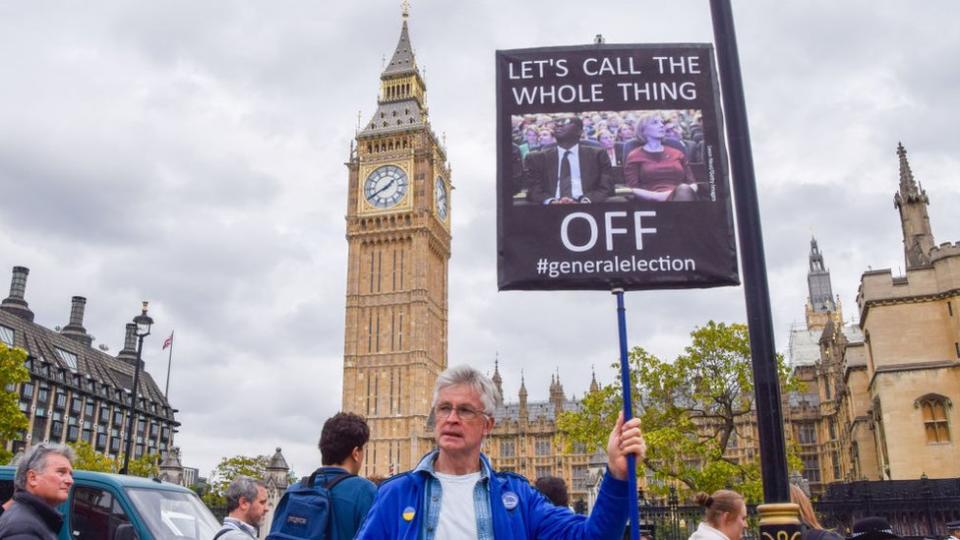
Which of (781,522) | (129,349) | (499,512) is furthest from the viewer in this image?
(129,349)

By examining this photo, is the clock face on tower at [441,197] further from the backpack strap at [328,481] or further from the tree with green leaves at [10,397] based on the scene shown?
the backpack strap at [328,481]

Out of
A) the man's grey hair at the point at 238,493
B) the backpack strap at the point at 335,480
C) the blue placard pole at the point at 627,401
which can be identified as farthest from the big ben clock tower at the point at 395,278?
the blue placard pole at the point at 627,401

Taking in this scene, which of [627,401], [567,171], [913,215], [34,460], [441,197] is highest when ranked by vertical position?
[441,197]

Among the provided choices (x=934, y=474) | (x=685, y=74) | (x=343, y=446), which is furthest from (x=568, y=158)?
(x=934, y=474)

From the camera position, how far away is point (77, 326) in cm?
8562

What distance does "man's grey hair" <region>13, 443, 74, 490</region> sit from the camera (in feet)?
14.8

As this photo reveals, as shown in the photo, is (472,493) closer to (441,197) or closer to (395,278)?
(395,278)

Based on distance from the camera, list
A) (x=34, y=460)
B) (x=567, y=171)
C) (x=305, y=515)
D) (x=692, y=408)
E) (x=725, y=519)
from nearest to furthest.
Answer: (x=567, y=171), (x=34, y=460), (x=305, y=515), (x=725, y=519), (x=692, y=408)

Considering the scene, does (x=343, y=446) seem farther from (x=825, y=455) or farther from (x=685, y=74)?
(x=825, y=455)

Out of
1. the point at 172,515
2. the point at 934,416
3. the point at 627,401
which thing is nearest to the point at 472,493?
the point at 627,401

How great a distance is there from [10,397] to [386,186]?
54.1 metres

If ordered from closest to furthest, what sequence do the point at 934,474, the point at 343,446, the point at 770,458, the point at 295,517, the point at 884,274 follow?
1. the point at 770,458
2. the point at 295,517
3. the point at 343,446
4. the point at 934,474
5. the point at 884,274

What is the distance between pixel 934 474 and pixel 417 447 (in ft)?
163

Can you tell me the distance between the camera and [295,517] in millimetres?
4727
